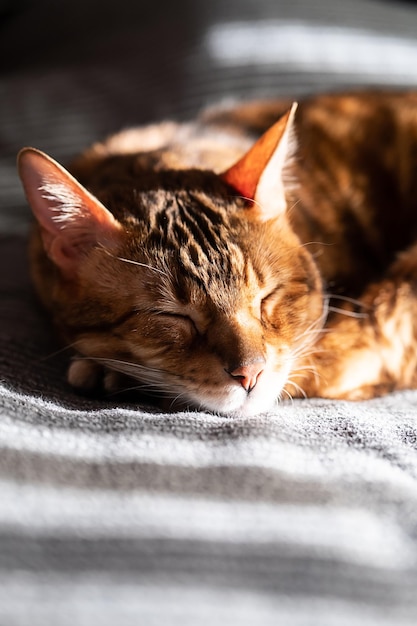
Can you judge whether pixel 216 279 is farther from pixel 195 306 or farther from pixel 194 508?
pixel 194 508

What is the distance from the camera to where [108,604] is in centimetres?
61

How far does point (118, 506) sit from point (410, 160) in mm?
1193

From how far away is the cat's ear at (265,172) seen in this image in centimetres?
107

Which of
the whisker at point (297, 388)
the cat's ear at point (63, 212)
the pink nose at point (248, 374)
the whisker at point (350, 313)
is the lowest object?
the whisker at point (297, 388)

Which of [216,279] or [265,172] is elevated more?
[265,172]

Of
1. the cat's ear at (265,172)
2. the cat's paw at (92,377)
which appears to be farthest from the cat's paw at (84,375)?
the cat's ear at (265,172)

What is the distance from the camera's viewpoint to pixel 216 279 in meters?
1.00

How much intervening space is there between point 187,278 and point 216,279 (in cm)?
5

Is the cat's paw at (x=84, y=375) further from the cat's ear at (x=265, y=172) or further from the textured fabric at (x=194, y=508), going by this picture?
the cat's ear at (x=265, y=172)

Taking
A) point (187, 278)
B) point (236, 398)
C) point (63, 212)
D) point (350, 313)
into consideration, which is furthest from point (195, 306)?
point (350, 313)

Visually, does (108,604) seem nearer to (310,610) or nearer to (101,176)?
(310,610)

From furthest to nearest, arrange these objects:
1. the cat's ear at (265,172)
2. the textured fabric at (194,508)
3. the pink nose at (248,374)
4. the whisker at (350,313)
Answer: the whisker at (350,313) < the cat's ear at (265,172) < the pink nose at (248,374) < the textured fabric at (194,508)

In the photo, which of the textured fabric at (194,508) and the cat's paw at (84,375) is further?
the cat's paw at (84,375)

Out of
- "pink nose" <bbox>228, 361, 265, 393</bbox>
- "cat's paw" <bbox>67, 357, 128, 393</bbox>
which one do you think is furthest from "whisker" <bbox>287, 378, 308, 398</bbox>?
"cat's paw" <bbox>67, 357, 128, 393</bbox>
